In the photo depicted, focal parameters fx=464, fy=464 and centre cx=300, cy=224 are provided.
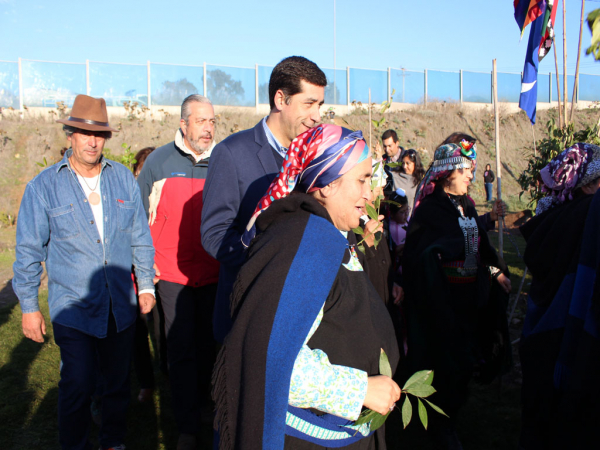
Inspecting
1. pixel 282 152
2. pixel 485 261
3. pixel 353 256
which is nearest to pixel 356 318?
pixel 353 256

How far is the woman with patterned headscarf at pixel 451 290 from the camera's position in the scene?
348 cm

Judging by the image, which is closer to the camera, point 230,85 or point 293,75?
point 293,75

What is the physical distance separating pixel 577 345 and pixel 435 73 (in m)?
29.2

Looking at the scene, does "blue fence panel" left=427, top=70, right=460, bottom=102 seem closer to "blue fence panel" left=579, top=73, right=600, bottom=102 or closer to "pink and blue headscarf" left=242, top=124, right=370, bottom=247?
"blue fence panel" left=579, top=73, right=600, bottom=102

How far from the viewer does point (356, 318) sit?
1.63 m

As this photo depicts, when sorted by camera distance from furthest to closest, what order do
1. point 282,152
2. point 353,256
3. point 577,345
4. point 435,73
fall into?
point 435,73 < point 282,152 < point 577,345 < point 353,256

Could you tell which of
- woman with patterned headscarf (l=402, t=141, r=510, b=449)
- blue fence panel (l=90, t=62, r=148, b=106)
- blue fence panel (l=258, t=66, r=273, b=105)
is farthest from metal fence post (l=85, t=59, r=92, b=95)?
woman with patterned headscarf (l=402, t=141, r=510, b=449)

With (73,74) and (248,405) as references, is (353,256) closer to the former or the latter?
(248,405)

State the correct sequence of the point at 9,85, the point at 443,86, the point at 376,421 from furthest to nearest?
the point at 443,86 < the point at 9,85 < the point at 376,421

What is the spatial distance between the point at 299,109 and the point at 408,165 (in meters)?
3.93

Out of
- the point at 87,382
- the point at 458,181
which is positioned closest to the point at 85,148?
the point at 87,382

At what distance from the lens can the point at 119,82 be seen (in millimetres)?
23859

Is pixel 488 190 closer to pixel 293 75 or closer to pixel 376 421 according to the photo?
pixel 293 75

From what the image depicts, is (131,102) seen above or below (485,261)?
above
